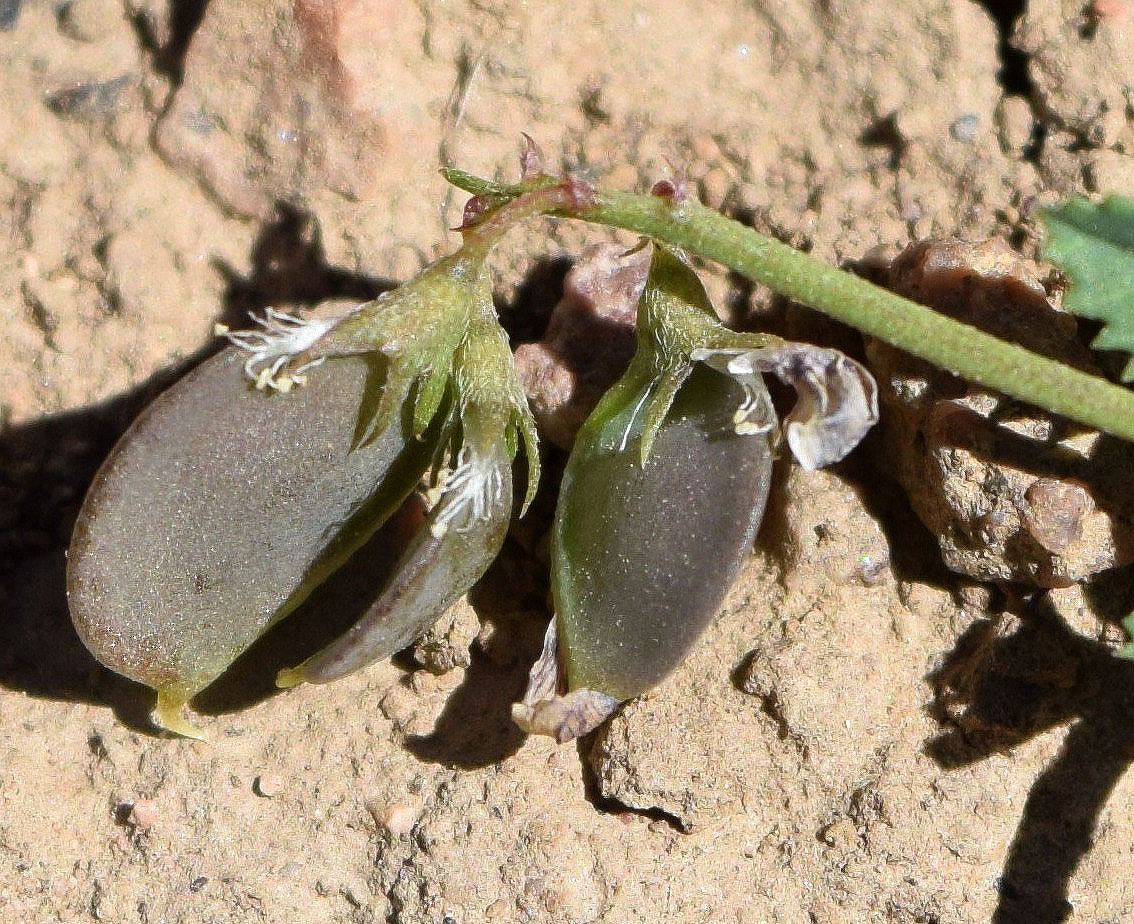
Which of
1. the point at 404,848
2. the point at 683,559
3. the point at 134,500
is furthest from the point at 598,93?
the point at 404,848

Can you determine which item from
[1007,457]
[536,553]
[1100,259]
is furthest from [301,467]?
[1100,259]

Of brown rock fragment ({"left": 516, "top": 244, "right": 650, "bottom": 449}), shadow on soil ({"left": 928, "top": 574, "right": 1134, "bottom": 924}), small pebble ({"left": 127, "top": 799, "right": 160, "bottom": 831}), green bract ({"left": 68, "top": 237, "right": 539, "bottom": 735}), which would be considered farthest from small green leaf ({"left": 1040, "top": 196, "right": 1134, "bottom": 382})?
small pebble ({"left": 127, "top": 799, "right": 160, "bottom": 831})

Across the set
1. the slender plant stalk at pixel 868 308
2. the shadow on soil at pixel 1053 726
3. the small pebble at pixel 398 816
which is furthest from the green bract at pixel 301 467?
the shadow on soil at pixel 1053 726

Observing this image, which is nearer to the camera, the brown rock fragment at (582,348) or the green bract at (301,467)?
the green bract at (301,467)

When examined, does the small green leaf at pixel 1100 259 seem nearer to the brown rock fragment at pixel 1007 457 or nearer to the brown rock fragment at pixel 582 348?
the brown rock fragment at pixel 1007 457

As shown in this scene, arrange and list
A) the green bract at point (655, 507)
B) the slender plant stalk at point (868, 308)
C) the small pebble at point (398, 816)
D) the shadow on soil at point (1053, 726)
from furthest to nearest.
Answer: the small pebble at point (398, 816)
the shadow on soil at point (1053, 726)
the green bract at point (655, 507)
the slender plant stalk at point (868, 308)

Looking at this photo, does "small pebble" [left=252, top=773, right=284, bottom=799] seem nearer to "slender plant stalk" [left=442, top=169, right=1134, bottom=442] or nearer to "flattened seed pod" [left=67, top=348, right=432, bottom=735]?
"flattened seed pod" [left=67, top=348, right=432, bottom=735]
